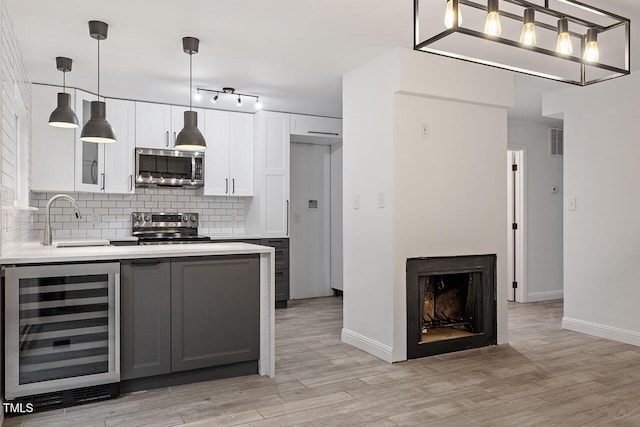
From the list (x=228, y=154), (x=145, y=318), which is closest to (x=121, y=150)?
(x=228, y=154)

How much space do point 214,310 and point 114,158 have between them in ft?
9.51

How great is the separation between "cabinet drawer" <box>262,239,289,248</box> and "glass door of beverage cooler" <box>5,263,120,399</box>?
10.1 feet

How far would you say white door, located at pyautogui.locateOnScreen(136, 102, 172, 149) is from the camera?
5.64 m

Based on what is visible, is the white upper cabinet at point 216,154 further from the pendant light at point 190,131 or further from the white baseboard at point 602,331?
the white baseboard at point 602,331

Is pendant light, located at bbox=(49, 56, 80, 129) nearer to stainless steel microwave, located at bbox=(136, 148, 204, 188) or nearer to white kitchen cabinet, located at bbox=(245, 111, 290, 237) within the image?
stainless steel microwave, located at bbox=(136, 148, 204, 188)

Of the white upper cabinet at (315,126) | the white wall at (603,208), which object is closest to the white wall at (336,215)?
the white upper cabinet at (315,126)

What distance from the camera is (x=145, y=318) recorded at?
128 inches

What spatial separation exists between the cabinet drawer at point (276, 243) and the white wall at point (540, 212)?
10.6 feet

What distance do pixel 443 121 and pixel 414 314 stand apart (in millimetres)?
1635

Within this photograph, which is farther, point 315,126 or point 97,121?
point 315,126

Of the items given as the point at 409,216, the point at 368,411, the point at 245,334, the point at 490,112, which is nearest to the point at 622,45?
the point at 490,112

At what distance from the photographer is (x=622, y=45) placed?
12.7 feet

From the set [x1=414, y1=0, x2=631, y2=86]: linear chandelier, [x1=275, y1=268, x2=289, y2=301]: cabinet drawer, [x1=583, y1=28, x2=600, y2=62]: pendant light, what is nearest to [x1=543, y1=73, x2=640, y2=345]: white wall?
[x1=414, y1=0, x2=631, y2=86]: linear chandelier

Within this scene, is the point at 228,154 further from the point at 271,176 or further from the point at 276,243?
the point at 276,243
